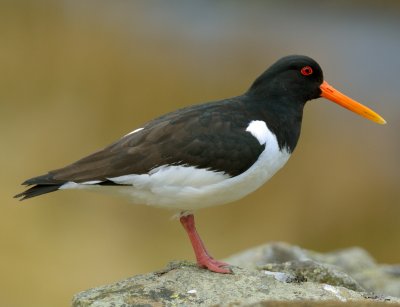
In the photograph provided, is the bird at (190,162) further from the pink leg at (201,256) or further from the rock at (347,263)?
the rock at (347,263)

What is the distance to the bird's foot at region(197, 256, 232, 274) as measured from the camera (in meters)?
5.81

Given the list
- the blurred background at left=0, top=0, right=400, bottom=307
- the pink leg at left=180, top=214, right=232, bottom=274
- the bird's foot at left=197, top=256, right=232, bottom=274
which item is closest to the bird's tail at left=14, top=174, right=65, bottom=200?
the pink leg at left=180, top=214, right=232, bottom=274

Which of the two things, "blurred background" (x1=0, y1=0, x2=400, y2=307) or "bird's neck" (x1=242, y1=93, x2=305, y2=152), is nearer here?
"bird's neck" (x1=242, y1=93, x2=305, y2=152)

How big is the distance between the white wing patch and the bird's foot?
103 cm

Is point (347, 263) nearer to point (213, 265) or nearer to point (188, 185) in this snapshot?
point (213, 265)

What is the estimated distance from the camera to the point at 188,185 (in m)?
5.50

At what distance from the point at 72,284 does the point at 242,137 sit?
654 cm

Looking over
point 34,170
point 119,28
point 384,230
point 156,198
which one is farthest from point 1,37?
point 156,198

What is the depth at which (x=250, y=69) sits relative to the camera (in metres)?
14.7

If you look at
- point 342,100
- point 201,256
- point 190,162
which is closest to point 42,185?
point 190,162

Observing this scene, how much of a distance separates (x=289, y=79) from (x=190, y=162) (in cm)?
127

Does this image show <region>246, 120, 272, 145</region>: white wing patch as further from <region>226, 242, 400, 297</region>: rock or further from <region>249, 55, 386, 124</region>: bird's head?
<region>226, 242, 400, 297</region>: rock

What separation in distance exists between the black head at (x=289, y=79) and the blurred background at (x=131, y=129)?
6167mm

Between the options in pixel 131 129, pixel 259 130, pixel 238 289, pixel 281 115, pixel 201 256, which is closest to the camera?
pixel 238 289
